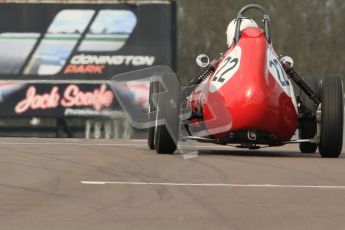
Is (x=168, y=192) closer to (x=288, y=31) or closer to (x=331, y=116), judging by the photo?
(x=331, y=116)

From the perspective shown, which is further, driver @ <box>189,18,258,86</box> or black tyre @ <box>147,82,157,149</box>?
black tyre @ <box>147,82,157,149</box>

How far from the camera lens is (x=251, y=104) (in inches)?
507

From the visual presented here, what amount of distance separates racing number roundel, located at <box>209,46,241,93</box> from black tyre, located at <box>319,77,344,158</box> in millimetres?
1310

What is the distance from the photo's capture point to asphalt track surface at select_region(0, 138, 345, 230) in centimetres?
775

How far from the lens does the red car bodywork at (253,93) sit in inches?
509

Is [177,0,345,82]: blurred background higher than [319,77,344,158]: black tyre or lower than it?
higher

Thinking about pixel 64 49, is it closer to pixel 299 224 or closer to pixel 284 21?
pixel 284 21

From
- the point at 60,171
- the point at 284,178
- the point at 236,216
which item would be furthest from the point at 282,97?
the point at 236,216

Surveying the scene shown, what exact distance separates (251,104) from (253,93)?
0.15m

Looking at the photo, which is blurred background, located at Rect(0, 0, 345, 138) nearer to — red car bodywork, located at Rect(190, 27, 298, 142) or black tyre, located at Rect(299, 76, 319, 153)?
black tyre, located at Rect(299, 76, 319, 153)

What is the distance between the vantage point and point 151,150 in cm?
1566

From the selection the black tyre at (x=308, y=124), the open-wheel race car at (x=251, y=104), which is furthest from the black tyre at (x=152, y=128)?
the black tyre at (x=308, y=124)

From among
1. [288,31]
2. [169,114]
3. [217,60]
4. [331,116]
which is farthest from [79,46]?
[288,31]

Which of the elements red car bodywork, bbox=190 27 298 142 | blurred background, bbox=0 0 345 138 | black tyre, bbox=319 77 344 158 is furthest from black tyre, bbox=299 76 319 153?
blurred background, bbox=0 0 345 138
